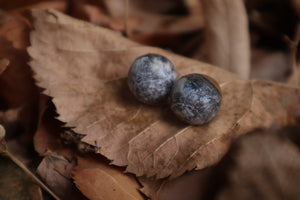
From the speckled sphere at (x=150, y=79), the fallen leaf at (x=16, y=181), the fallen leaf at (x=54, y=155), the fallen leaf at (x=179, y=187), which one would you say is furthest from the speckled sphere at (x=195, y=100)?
the fallen leaf at (x=16, y=181)

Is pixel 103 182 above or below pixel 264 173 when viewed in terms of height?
below

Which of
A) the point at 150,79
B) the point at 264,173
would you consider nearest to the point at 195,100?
the point at 150,79

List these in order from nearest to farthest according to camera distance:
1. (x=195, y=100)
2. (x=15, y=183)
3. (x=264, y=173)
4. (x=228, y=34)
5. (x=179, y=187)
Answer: (x=264, y=173)
(x=15, y=183)
(x=179, y=187)
(x=195, y=100)
(x=228, y=34)

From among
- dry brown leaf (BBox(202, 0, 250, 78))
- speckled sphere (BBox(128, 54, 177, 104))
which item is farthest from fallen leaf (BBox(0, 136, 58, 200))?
dry brown leaf (BBox(202, 0, 250, 78))

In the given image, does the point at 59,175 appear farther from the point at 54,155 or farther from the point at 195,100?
the point at 195,100

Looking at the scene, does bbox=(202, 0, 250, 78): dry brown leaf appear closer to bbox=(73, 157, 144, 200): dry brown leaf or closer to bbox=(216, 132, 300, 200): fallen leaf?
bbox=(216, 132, 300, 200): fallen leaf

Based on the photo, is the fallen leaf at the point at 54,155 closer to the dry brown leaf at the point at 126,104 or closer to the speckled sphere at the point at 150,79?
the dry brown leaf at the point at 126,104

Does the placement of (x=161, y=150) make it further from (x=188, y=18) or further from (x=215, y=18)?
(x=188, y=18)

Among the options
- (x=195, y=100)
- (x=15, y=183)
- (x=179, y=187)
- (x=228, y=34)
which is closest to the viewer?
(x=15, y=183)
